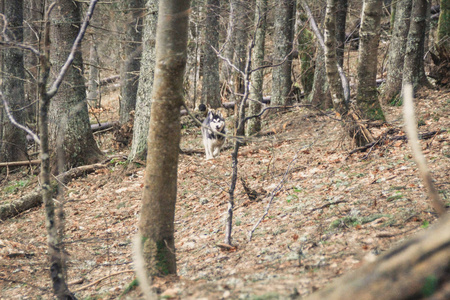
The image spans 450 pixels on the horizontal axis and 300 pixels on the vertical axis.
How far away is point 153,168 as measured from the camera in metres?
3.48

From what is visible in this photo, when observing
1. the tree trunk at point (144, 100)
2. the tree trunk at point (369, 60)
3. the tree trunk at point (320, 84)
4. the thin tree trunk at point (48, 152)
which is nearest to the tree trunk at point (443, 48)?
the tree trunk at point (320, 84)

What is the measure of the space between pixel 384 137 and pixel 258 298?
4.85 metres

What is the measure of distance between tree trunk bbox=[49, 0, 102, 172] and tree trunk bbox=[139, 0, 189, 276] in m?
6.91

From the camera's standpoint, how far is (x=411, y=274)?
1338mm

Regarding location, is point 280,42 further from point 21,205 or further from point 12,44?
point 12,44

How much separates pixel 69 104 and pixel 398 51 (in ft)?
30.3

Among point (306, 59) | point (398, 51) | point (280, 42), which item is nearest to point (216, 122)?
point (280, 42)

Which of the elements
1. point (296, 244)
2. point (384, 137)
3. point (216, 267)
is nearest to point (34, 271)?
point (216, 267)

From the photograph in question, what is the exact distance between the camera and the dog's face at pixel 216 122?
9625 millimetres

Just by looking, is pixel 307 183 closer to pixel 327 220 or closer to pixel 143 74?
pixel 327 220

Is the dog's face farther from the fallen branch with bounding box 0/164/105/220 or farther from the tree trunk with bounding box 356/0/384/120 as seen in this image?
the tree trunk with bounding box 356/0/384/120

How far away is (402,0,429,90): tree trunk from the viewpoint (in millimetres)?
9594

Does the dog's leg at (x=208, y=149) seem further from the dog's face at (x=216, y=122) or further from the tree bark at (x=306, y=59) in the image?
the tree bark at (x=306, y=59)

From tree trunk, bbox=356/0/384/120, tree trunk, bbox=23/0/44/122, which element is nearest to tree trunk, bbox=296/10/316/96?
tree trunk, bbox=356/0/384/120
